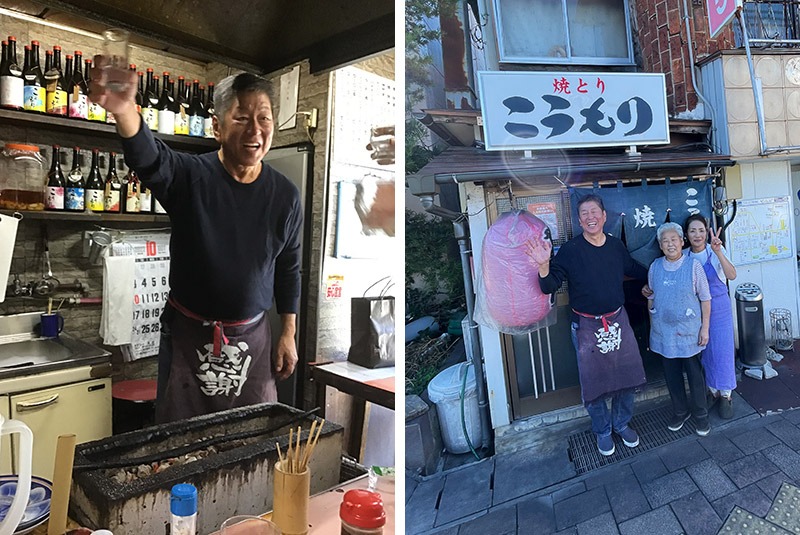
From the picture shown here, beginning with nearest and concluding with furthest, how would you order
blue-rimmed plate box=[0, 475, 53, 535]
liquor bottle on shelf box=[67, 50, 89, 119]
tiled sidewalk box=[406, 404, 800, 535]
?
blue-rimmed plate box=[0, 475, 53, 535] → liquor bottle on shelf box=[67, 50, 89, 119] → tiled sidewalk box=[406, 404, 800, 535]

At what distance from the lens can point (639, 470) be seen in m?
1.58

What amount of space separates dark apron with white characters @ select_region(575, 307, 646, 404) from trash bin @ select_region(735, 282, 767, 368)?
31 cm

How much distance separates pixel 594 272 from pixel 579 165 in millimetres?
307

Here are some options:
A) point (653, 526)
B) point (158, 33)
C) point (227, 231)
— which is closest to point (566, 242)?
point (653, 526)

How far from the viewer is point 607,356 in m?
1.60

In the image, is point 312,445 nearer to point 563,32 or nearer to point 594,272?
point 594,272

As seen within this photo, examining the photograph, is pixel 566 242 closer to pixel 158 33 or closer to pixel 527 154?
pixel 527 154

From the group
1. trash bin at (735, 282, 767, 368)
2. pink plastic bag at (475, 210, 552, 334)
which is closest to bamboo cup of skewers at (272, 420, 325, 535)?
pink plastic bag at (475, 210, 552, 334)

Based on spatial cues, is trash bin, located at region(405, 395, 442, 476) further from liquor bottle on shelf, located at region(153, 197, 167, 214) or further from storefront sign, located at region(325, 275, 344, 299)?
liquor bottle on shelf, located at region(153, 197, 167, 214)

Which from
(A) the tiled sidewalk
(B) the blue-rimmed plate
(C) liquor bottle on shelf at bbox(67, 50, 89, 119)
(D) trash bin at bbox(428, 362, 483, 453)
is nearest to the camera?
(B) the blue-rimmed plate

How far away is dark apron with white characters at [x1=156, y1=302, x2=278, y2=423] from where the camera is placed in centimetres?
137

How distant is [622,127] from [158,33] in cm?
125

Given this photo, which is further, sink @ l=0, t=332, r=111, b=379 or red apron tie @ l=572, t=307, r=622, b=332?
red apron tie @ l=572, t=307, r=622, b=332

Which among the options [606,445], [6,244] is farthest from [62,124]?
[606,445]
